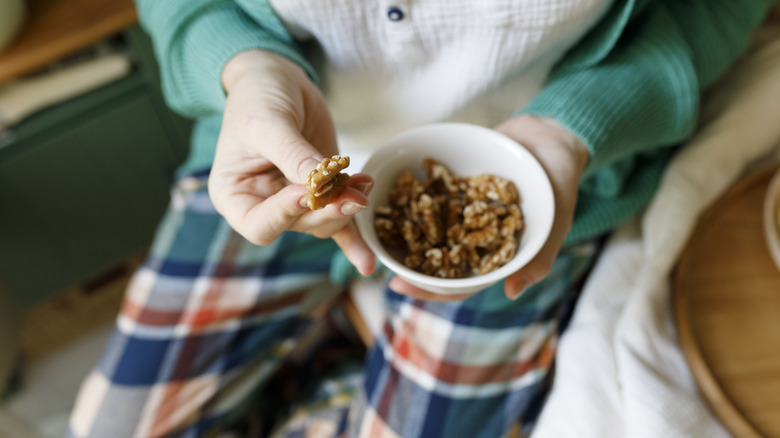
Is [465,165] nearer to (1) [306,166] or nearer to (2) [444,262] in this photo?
(2) [444,262]

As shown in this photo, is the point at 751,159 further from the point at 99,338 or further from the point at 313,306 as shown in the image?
the point at 99,338

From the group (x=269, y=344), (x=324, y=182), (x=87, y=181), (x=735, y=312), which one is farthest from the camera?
(x=87, y=181)

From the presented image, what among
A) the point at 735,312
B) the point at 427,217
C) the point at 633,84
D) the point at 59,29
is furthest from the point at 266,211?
the point at 59,29

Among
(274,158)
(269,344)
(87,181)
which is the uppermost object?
(274,158)

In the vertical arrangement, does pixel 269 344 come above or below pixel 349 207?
below

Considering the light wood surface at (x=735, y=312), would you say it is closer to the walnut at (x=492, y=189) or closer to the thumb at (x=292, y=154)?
the walnut at (x=492, y=189)

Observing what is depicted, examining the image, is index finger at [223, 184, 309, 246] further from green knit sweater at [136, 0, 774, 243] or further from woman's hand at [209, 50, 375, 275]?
green knit sweater at [136, 0, 774, 243]

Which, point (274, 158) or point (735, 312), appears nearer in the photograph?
point (274, 158)
